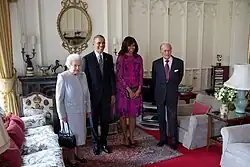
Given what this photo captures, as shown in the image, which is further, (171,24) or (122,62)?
(171,24)

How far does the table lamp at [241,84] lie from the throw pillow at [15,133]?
264cm

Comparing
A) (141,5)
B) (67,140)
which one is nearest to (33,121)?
(67,140)

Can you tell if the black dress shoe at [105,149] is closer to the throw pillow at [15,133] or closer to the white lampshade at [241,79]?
the throw pillow at [15,133]

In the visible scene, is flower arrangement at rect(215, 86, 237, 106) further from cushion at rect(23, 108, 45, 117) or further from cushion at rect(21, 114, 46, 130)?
cushion at rect(23, 108, 45, 117)

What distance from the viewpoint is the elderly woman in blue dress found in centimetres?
315

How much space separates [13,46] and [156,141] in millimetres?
2774

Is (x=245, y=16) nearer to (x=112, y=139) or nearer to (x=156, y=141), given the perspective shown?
(x=156, y=141)

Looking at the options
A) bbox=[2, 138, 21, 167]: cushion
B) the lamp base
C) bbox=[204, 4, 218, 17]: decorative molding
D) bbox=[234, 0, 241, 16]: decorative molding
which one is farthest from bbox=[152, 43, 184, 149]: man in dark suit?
bbox=[234, 0, 241, 16]: decorative molding

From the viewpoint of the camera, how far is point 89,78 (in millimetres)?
3633

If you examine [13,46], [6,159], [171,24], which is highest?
[171,24]

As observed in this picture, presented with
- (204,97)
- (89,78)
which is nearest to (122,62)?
(89,78)

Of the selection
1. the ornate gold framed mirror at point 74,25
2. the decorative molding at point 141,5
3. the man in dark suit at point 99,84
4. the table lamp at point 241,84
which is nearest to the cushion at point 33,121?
the man in dark suit at point 99,84

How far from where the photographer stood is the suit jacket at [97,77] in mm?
3613

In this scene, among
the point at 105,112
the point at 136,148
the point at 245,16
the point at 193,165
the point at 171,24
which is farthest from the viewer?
the point at 245,16
